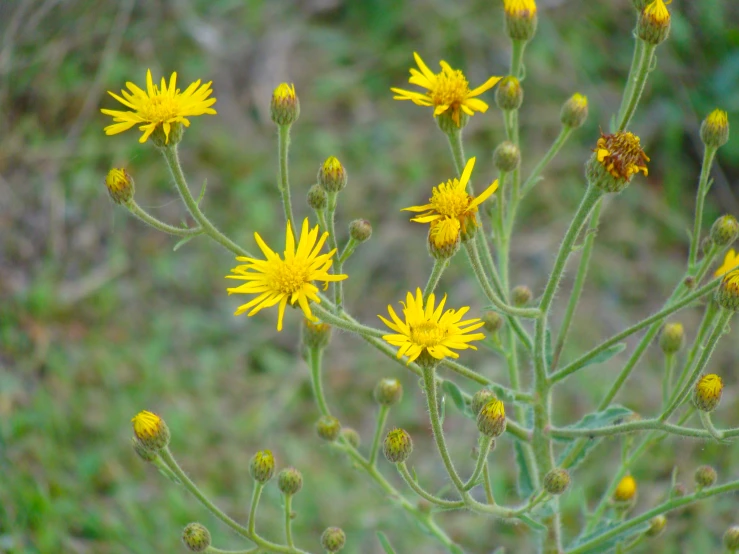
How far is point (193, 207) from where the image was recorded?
A: 6.43ft

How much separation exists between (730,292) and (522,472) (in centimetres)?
77

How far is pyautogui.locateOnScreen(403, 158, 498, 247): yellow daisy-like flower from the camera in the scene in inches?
71.3

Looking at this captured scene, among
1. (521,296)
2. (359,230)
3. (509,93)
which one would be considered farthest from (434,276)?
(509,93)

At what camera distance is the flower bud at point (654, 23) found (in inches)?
79.4

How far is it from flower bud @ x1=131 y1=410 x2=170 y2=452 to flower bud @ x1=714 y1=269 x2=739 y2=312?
1364mm

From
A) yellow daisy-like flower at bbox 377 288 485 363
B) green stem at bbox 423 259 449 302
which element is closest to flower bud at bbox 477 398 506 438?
yellow daisy-like flower at bbox 377 288 485 363

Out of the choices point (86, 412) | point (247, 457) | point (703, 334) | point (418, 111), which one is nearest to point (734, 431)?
point (703, 334)

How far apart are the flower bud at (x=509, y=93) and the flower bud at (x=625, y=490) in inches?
42.9

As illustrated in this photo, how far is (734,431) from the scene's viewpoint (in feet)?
5.81

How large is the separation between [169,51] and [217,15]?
52cm

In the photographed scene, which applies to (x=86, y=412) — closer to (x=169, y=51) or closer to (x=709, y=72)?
(x=169, y=51)

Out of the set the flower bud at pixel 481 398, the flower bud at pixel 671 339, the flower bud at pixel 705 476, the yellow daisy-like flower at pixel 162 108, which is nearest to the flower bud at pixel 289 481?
the flower bud at pixel 481 398

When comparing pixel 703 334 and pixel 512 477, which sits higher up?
pixel 512 477

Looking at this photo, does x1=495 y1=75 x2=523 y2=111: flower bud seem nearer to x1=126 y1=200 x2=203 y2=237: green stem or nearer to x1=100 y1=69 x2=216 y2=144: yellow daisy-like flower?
x1=100 y1=69 x2=216 y2=144: yellow daisy-like flower
